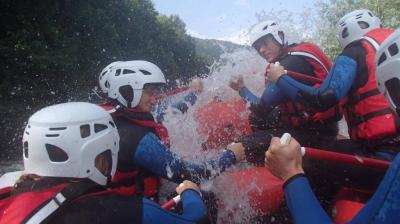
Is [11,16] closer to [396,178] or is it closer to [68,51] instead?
[68,51]

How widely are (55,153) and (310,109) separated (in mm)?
2586

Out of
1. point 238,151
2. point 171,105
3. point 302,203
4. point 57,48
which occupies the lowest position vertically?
point 57,48

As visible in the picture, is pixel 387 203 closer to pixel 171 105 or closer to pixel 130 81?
pixel 130 81

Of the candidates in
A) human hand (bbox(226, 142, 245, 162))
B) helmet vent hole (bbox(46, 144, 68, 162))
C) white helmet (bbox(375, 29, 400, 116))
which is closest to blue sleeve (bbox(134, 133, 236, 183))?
human hand (bbox(226, 142, 245, 162))

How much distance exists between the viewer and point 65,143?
1987 mm

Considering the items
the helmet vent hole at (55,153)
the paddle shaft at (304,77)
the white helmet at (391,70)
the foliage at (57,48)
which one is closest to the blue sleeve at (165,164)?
the helmet vent hole at (55,153)

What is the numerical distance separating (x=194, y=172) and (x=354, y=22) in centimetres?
202

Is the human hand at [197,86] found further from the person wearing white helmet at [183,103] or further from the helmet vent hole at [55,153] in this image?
the helmet vent hole at [55,153]

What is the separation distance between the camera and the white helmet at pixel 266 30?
13.2 ft

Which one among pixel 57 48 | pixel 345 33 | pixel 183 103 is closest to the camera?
pixel 345 33

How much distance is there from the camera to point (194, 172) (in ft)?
10.5

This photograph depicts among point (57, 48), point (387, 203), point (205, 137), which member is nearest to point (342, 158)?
point (387, 203)

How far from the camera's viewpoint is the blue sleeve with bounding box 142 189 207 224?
1938 mm

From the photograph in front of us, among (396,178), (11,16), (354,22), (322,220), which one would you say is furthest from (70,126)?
(11,16)
